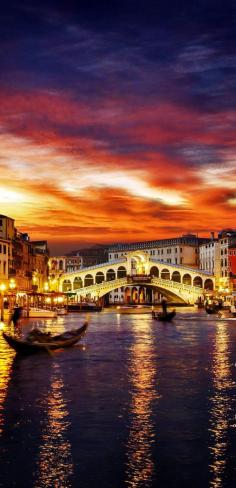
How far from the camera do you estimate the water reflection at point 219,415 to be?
30.7 ft

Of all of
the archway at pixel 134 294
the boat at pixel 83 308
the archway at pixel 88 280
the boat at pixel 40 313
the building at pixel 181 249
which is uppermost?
the building at pixel 181 249

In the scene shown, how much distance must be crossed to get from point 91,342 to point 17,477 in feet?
67.6

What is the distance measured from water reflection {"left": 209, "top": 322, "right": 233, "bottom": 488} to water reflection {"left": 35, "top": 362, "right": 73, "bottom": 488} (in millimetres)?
1979

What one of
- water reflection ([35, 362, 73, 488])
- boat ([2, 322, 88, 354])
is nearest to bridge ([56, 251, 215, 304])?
boat ([2, 322, 88, 354])

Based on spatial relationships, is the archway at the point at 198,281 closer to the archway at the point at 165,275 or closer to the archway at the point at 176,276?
the archway at the point at 176,276

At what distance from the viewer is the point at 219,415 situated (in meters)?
12.7

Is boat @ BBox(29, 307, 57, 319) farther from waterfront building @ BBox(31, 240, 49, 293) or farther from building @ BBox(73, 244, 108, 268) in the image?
building @ BBox(73, 244, 108, 268)

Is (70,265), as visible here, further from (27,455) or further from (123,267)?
(27,455)

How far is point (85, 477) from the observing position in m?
9.02

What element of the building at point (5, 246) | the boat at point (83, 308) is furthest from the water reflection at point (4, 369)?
the boat at point (83, 308)

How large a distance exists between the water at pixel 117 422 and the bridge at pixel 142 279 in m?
61.4

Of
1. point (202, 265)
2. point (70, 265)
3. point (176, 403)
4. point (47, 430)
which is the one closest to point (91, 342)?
point (176, 403)

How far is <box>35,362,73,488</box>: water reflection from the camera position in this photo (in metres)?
8.95

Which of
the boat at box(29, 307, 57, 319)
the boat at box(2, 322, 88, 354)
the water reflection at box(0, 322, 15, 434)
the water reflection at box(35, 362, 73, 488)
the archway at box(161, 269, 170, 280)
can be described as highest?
the archway at box(161, 269, 170, 280)
